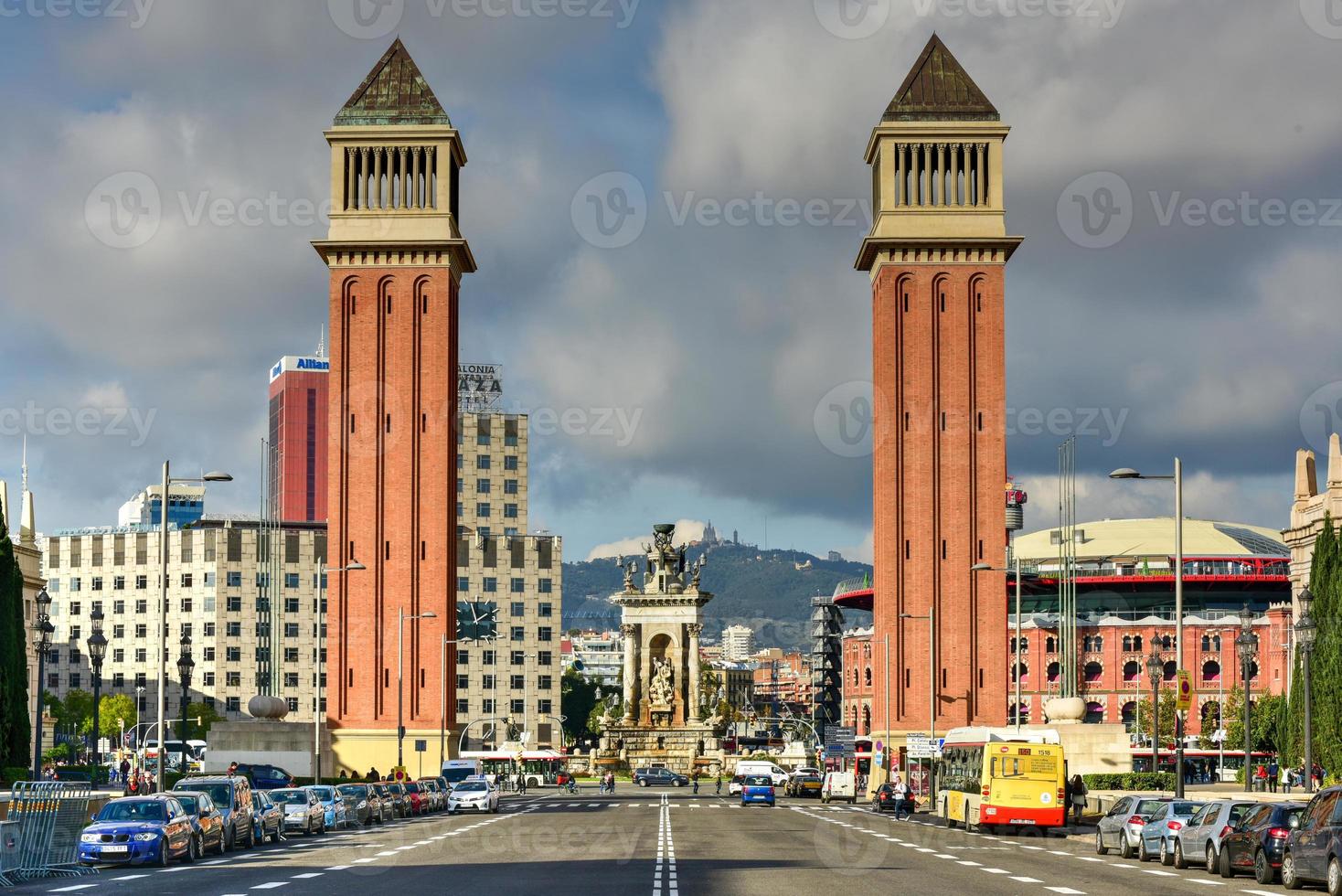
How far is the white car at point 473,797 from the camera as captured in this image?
6825 cm

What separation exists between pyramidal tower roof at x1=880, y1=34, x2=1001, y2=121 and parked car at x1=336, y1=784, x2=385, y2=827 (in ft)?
162

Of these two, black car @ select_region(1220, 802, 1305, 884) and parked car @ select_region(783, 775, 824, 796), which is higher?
black car @ select_region(1220, 802, 1305, 884)

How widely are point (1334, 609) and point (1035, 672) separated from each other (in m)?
99.0

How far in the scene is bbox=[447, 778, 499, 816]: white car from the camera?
68250 mm

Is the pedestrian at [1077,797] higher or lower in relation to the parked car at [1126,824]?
lower

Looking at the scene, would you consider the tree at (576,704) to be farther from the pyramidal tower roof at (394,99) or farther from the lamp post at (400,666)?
the pyramidal tower roof at (394,99)

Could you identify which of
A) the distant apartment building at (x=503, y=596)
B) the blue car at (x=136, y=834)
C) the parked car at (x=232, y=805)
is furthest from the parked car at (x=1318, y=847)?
the distant apartment building at (x=503, y=596)

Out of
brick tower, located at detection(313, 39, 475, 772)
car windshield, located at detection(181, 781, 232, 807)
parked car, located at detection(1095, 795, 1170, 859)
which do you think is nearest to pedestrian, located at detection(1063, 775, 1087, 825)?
parked car, located at detection(1095, 795, 1170, 859)

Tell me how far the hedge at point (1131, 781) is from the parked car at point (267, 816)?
1170 inches

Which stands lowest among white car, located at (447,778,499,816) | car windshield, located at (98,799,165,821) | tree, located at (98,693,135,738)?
tree, located at (98,693,135,738)

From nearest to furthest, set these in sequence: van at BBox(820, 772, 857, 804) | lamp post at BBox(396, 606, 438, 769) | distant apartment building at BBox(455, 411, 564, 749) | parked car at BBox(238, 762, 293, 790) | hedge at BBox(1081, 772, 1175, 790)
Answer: hedge at BBox(1081, 772, 1175, 790) → parked car at BBox(238, 762, 293, 790) → van at BBox(820, 772, 857, 804) → lamp post at BBox(396, 606, 438, 769) → distant apartment building at BBox(455, 411, 564, 749)

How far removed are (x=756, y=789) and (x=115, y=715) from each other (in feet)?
252

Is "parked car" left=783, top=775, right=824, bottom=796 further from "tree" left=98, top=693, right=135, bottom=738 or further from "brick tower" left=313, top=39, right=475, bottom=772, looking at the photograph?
"tree" left=98, top=693, right=135, bottom=738

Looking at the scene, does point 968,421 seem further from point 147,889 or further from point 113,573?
point 113,573
